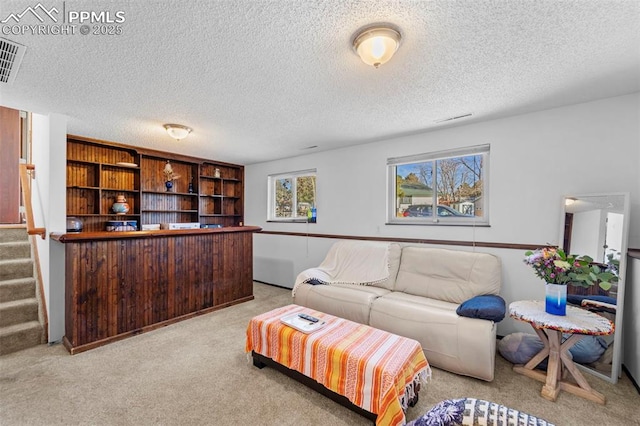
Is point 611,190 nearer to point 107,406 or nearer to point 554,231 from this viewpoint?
point 554,231

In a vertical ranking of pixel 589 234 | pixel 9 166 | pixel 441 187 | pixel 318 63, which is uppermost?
pixel 318 63

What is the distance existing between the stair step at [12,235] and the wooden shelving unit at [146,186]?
54cm

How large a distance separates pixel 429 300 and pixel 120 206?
14.8 feet

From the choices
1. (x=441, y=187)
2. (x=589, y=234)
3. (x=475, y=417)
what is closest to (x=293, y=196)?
(x=441, y=187)

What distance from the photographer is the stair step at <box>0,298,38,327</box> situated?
278 cm

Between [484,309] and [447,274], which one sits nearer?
[484,309]

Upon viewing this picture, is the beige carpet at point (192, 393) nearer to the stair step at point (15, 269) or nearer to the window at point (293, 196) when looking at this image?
the stair step at point (15, 269)

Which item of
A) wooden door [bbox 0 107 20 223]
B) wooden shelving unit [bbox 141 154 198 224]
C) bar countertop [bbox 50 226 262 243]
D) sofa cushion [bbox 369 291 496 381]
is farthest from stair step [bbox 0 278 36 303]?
sofa cushion [bbox 369 291 496 381]

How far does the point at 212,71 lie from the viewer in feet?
6.64

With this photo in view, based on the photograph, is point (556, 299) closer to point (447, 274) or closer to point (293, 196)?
point (447, 274)

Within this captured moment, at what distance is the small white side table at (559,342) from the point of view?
193 centimetres

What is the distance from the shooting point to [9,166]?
14.8 feet

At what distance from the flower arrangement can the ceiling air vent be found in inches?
153

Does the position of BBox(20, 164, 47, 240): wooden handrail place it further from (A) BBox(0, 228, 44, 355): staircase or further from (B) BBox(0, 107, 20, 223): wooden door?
(B) BBox(0, 107, 20, 223): wooden door
